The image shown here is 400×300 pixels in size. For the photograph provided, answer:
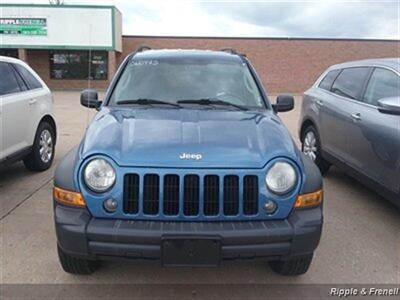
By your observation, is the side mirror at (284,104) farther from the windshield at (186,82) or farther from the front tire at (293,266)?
the front tire at (293,266)

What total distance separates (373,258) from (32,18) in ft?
85.5

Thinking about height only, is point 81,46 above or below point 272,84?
above

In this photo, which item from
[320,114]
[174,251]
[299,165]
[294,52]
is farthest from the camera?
[294,52]

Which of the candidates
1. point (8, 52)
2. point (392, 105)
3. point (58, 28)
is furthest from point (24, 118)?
point (8, 52)

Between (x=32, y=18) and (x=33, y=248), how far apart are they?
24.8 m

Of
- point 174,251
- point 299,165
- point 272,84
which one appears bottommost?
point 272,84

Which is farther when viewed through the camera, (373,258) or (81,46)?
(81,46)

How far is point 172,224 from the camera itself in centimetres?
278

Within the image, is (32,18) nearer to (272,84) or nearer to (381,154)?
(272,84)

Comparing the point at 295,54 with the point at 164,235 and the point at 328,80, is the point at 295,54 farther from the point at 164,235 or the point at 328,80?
the point at 164,235

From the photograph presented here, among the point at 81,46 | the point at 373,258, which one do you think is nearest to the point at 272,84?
the point at 81,46

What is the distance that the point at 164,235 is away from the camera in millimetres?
2682

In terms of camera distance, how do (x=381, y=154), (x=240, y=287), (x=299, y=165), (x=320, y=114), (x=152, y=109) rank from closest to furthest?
(x=299, y=165) < (x=240, y=287) < (x=152, y=109) < (x=381, y=154) < (x=320, y=114)

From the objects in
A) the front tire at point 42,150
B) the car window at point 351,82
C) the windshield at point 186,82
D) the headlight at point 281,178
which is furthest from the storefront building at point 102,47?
the headlight at point 281,178
